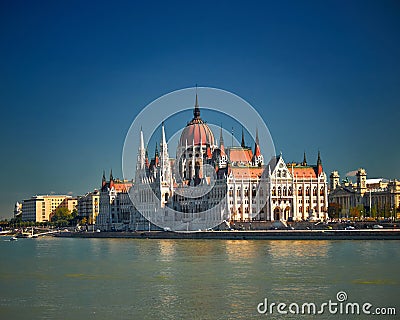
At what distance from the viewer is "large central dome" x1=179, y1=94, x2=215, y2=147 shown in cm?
11881

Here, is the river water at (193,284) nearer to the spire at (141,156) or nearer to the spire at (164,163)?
the spire at (164,163)

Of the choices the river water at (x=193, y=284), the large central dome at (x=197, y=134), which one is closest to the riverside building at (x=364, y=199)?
the large central dome at (x=197, y=134)

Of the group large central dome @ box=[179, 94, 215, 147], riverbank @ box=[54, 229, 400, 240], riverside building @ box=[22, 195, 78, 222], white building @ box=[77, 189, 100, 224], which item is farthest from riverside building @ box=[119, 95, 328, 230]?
riverside building @ box=[22, 195, 78, 222]

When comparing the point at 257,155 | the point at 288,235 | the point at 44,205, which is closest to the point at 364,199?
the point at 257,155

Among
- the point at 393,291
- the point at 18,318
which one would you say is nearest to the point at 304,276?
the point at 393,291

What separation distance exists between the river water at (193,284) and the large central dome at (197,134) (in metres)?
61.5

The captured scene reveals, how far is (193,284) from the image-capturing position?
38562 millimetres

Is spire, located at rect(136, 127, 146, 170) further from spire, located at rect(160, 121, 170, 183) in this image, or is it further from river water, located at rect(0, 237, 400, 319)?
river water, located at rect(0, 237, 400, 319)

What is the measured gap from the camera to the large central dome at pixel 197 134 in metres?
119

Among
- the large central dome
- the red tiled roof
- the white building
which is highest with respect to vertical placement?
the large central dome

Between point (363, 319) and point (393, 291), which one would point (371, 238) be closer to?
point (393, 291)

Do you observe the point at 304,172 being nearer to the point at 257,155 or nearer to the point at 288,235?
the point at 257,155

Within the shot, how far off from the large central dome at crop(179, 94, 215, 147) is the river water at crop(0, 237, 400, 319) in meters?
61.5

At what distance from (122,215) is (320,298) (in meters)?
103
